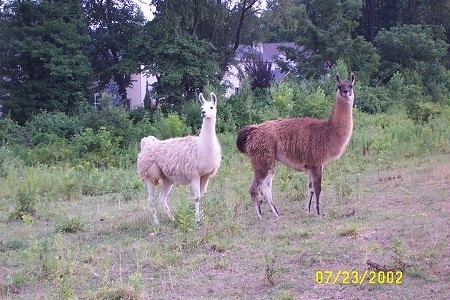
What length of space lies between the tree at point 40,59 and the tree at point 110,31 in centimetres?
312

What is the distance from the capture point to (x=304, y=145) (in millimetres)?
9562

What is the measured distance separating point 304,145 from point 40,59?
24063 millimetres

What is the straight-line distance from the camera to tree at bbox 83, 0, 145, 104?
35.4 m

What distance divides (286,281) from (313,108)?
16452 mm

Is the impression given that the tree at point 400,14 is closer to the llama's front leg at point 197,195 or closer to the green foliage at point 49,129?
the green foliage at point 49,129

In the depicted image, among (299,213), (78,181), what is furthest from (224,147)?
(299,213)

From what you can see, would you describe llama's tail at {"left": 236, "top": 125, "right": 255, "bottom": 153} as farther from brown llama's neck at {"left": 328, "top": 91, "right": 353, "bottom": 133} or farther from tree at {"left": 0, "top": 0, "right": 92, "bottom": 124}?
tree at {"left": 0, "top": 0, "right": 92, "bottom": 124}

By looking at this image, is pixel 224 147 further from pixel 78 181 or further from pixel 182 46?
pixel 182 46

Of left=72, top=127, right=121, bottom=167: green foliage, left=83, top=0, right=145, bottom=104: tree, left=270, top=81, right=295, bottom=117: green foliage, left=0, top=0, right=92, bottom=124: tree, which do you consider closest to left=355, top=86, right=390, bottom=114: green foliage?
left=270, top=81, right=295, bottom=117: green foliage

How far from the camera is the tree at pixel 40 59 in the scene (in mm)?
30906

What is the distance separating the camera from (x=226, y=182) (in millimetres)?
13320

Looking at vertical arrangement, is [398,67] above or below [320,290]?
above

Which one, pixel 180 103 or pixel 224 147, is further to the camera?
pixel 180 103
